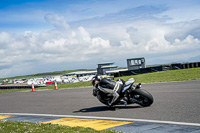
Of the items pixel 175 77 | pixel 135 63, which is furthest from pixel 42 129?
pixel 135 63

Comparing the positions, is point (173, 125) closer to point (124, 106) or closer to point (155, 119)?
point (155, 119)

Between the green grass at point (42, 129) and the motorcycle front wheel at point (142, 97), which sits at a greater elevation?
the motorcycle front wheel at point (142, 97)

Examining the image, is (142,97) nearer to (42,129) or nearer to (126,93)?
(126,93)

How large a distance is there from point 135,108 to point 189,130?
148 inches

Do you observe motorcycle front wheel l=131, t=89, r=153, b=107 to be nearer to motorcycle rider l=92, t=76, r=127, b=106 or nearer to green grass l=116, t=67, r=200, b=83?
motorcycle rider l=92, t=76, r=127, b=106

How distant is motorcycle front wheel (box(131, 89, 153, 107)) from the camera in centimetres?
910

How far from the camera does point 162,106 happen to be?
9117mm

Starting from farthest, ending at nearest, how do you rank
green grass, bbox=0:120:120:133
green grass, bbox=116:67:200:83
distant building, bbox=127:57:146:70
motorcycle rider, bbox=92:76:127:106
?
distant building, bbox=127:57:146:70, green grass, bbox=116:67:200:83, motorcycle rider, bbox=92:76:127:106, green grass, bbox=0:120:120:133

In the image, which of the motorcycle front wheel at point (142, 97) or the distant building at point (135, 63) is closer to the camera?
the motorcycle front wheel at point (142, 97)

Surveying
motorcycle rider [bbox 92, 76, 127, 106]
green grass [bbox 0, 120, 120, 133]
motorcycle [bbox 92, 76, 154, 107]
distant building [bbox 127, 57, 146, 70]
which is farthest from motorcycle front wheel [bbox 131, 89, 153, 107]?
distant building [bbox 127, 57, 146, 70]

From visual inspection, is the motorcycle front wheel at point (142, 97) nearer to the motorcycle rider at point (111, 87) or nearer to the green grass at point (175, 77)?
the motorcycle rider at point (111, 87)

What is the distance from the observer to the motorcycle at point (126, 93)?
30.0 ft

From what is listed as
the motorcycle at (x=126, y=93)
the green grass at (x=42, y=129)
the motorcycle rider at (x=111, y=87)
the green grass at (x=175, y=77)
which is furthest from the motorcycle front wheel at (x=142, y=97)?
the green grass at (x=175, y=77)

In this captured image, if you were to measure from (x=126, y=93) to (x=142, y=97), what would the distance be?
1.80 ft
